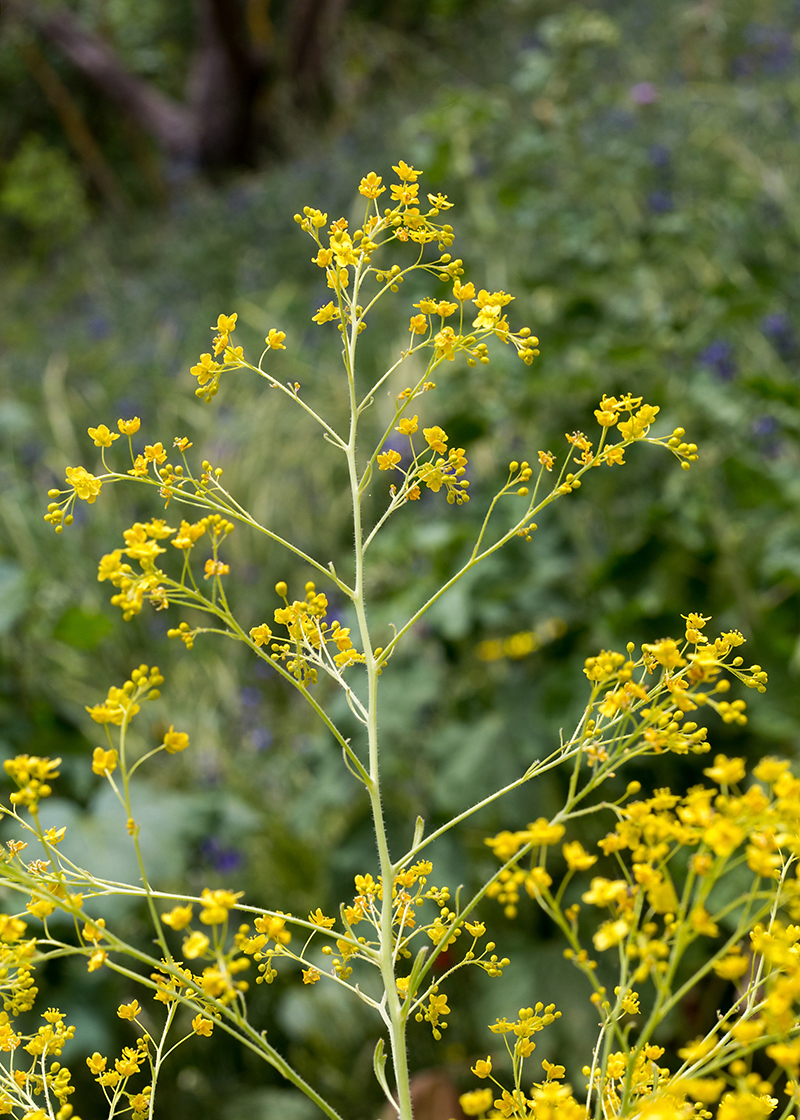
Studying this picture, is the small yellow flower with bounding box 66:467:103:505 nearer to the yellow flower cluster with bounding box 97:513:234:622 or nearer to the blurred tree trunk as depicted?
the yellow flower cluster with bounding box 97:513:234:622

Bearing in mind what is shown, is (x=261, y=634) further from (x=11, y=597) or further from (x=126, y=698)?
(x=11, y=597)

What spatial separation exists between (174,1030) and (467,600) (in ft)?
3.00

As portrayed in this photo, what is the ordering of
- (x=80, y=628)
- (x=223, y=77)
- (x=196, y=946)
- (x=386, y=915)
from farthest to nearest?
1. (x=223, y=77)
2. (x=80, y=628)
3. (x=386, y=915)
4. (x=196, y=946)

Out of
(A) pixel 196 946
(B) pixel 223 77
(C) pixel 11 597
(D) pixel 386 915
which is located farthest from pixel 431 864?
(B) pixel 223 77

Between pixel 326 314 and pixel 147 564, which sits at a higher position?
pixel 326 314

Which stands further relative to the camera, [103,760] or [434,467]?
[434,467]

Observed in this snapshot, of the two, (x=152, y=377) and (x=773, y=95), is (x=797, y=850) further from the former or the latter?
(x=773, y=95)

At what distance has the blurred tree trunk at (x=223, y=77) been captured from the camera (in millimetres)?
7508

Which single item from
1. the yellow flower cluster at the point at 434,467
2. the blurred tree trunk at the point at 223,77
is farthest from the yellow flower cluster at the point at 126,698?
the blurred tree trunk at the point at 223,77

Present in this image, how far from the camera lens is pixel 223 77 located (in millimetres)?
7586

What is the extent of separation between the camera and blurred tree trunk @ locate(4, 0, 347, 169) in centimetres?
751

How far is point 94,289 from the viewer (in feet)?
22.6

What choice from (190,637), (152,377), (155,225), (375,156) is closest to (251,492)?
(152,377)

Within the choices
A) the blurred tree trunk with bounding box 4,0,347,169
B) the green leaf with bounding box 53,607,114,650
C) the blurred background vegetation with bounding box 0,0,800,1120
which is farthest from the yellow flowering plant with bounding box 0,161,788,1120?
the blurred tree trunk with bounding box 4,0,347,169
